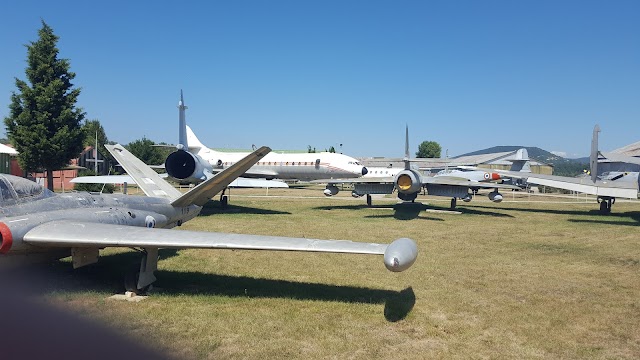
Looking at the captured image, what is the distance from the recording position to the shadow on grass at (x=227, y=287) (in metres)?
6.90

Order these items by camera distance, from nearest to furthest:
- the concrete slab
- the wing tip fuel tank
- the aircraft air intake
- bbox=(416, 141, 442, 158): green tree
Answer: the wing tip fuel tank → the concrete slab → the aircraft air intake → bbox=(416, 141, 442, 158): green tree

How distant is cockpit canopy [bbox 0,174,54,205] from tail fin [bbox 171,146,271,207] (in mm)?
2667

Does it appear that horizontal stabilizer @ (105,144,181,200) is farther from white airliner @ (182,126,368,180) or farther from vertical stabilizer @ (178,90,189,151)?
white airliner @ (182,126,368,180)

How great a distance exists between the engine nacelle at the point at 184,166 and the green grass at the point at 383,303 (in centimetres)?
909

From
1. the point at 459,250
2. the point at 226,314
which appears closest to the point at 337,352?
the point at 226,314

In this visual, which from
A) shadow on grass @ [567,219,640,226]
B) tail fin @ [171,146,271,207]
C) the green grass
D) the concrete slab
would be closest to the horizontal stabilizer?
tail fin @ [171,146,271,207]

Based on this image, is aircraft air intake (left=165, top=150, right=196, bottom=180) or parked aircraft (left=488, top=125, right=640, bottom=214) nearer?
aircraft air intake (left=165, top=150, right=196, bottom=180)

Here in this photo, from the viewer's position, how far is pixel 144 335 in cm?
518

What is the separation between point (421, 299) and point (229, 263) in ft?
14.7

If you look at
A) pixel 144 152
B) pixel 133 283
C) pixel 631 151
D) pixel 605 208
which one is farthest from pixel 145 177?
pixel 144 152

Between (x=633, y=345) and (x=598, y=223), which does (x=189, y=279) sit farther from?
(x=598, y=223)

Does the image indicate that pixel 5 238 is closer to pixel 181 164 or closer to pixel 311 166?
pixel 181 164

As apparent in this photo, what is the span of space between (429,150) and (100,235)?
109 m

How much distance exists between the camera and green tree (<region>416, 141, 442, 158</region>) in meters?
109
